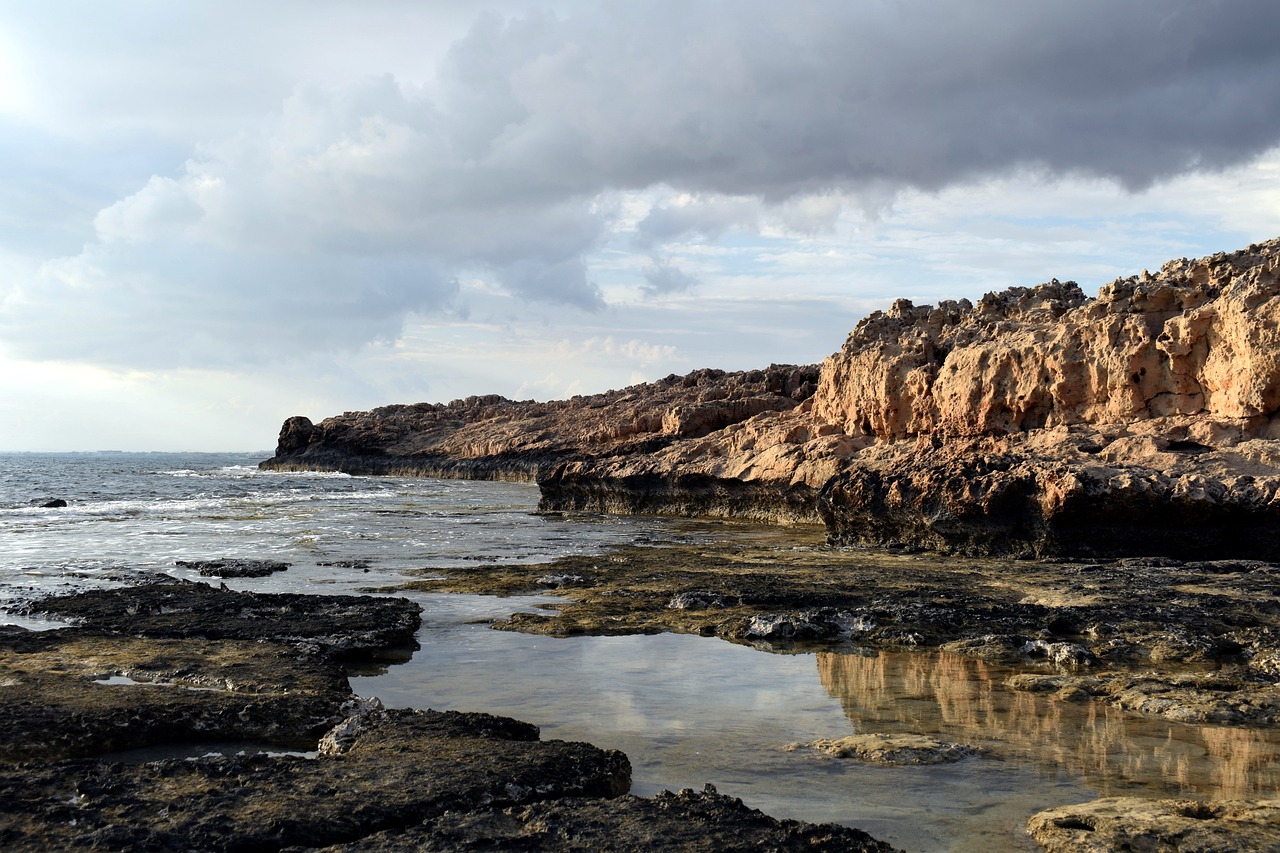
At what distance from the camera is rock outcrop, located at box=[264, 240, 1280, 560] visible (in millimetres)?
16094

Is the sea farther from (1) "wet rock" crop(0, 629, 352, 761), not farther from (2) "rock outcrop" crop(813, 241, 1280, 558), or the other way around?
(2) "rock outcrop" crop(813, 241, 1280, 558)

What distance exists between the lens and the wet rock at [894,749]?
5.96m

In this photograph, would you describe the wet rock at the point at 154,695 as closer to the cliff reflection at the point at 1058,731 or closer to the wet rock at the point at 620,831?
the wet rock at the point at 620,831

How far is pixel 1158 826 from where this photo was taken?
4656 mm

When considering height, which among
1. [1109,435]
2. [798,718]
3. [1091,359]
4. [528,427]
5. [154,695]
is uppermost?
[528,427]

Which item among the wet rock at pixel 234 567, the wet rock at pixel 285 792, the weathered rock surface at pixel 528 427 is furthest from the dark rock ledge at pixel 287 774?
the weathered rock surface at pixel 528 427

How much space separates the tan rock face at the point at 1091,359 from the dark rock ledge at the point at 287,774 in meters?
16.8

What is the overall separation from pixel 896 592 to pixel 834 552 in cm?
594

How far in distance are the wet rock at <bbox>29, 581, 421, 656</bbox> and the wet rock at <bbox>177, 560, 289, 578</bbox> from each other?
2.56 meters

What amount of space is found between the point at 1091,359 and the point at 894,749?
16.9m

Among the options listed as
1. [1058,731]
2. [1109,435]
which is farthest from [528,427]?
[1058,731]

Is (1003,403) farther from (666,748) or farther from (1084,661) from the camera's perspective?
(666,748)

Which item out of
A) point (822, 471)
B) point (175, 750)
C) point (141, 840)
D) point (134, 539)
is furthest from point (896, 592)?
point (134, 539)

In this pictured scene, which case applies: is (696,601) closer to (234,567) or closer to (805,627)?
(805,627)
